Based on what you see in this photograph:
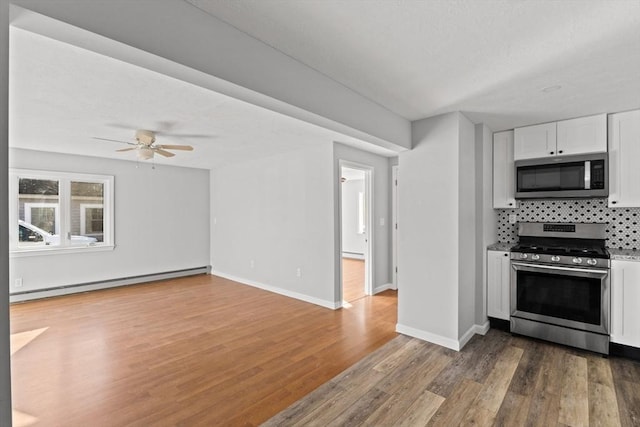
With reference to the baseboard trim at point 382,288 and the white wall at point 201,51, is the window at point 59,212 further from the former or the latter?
the white wall at point 201,51

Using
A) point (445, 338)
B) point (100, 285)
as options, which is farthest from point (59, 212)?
point (445, 338)

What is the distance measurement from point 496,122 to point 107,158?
6.18m

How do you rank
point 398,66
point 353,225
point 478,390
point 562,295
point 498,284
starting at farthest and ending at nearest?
point 353,225 → point 498,284 → point 562,295 → point 478,390 → point 398,66

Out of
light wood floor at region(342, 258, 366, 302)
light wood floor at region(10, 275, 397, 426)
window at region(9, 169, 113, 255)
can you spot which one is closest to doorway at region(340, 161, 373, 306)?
light wood floor at region(342, 258, 366, 302)

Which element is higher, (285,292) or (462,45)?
(462,45)

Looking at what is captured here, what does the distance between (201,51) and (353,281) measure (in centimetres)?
512

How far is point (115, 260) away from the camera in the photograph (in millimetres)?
5715

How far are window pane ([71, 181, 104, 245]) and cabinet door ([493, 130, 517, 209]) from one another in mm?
6378

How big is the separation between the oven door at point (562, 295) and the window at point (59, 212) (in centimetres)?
642

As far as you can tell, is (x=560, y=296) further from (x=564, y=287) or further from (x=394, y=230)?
(x=394, y=230)

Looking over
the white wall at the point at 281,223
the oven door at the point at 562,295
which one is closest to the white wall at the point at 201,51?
the white wall at the point at 281,223

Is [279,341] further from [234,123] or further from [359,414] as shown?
[234,123]

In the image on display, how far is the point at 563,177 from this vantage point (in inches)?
128

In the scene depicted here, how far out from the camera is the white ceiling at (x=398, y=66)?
161cm
